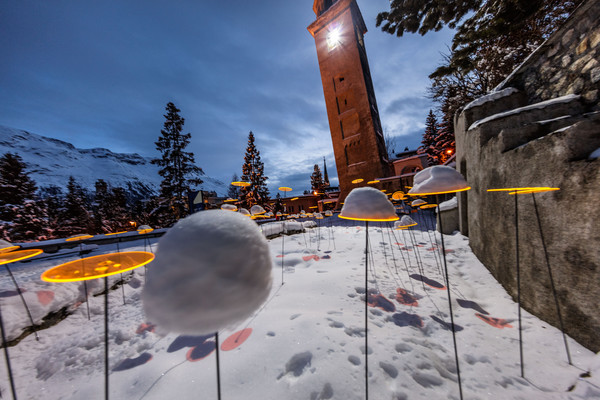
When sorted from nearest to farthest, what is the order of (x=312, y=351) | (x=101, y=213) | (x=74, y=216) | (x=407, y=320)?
1. (x=312, y=351)
2. (x=407, y=320)
3. (x=74, y=216)
4. (x=101, y=213)

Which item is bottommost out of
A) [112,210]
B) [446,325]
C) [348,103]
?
[446,325]

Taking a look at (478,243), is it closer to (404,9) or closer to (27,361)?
(404,9)

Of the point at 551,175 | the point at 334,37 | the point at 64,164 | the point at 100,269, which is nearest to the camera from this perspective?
the point at 100,269

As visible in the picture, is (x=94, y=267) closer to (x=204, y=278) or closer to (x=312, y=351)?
(x=204, y=278)

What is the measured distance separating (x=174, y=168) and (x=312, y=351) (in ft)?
58.0

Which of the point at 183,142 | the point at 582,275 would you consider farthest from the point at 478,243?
the point at 183,142

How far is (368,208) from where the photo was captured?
6.10 feet

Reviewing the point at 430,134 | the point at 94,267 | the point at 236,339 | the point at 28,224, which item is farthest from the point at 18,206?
the point at 430,134

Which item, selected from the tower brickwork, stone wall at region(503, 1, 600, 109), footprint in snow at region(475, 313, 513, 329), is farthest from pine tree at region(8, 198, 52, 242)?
stone wall at region(503, 1, 600, 109)

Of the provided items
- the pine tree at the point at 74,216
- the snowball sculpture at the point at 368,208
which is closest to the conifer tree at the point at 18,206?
the pine tree at the point at 74,216

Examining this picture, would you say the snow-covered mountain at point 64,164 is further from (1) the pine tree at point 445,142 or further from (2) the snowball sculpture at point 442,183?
(2) the snowball sculpture at point 442,183

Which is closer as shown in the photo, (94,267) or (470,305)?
(94,267)

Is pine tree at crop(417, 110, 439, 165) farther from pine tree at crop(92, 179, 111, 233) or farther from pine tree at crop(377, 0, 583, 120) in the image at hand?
pine tree at crop(92, 179, 111, 233)

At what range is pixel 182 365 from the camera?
205cm
